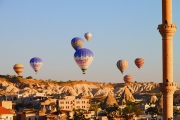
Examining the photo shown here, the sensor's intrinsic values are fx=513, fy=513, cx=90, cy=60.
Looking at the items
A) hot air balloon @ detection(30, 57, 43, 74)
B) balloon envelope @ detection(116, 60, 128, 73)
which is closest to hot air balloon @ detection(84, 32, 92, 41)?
balloon envelope @ detection(116, 60, 128, 73)

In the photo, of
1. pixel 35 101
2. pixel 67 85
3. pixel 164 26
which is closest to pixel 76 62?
pixel 35 101

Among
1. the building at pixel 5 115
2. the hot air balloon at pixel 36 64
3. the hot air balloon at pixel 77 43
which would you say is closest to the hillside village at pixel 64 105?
the building at pixel 5 115

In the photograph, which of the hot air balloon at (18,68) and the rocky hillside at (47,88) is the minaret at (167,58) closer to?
the hot air balloon at (18,68)

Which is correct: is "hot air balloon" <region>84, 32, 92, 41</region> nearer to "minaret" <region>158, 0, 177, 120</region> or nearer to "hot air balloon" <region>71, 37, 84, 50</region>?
"hot air balloon" <region>71, 37, 84, 50</region>

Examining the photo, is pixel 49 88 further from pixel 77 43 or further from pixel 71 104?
pixel 71 104

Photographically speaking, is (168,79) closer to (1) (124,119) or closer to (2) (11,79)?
(1) (124,119)

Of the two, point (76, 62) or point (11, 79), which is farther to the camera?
point (11, 79)

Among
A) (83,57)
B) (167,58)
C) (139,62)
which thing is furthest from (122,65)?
(167,58)
